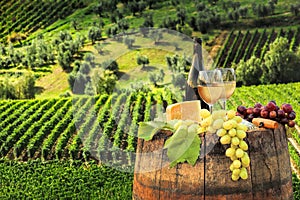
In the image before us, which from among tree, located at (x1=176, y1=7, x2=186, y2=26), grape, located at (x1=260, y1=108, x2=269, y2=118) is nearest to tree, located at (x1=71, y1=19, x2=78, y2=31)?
tree, located at (x1=176, y1=7, x2=186, y2=26)

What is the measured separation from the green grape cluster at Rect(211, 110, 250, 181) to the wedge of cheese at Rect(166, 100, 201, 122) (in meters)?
0.79

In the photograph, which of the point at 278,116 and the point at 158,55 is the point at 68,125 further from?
the point at 158,55

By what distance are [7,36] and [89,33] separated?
Answer: 36.3 ft

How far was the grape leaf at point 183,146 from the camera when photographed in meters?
3.73

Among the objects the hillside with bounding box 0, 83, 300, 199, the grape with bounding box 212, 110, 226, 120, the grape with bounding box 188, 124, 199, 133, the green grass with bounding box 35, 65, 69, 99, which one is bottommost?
the green grass with bounding box 35, 65, 69, 99

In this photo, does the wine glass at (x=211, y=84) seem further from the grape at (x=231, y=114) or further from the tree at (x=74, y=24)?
the tree at (x=74, y=24)

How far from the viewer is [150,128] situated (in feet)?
12.9

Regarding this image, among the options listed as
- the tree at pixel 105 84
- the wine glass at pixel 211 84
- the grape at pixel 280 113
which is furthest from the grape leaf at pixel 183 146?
the tree at pixel 105 84

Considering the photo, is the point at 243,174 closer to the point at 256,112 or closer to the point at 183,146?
the point at 183,146

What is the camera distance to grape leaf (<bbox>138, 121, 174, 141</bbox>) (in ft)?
12.7

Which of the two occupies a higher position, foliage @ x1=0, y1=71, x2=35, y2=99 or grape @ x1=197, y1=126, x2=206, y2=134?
grape @ x1=197, y1=126, x2=206, y2=134

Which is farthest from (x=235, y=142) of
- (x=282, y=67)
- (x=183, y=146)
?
(x=282, y=67)

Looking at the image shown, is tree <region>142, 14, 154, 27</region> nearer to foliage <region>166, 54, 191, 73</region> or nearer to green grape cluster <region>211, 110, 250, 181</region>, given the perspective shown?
foliage <region>166, 54, 191, 73</region>

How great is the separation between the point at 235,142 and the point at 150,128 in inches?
24.5
